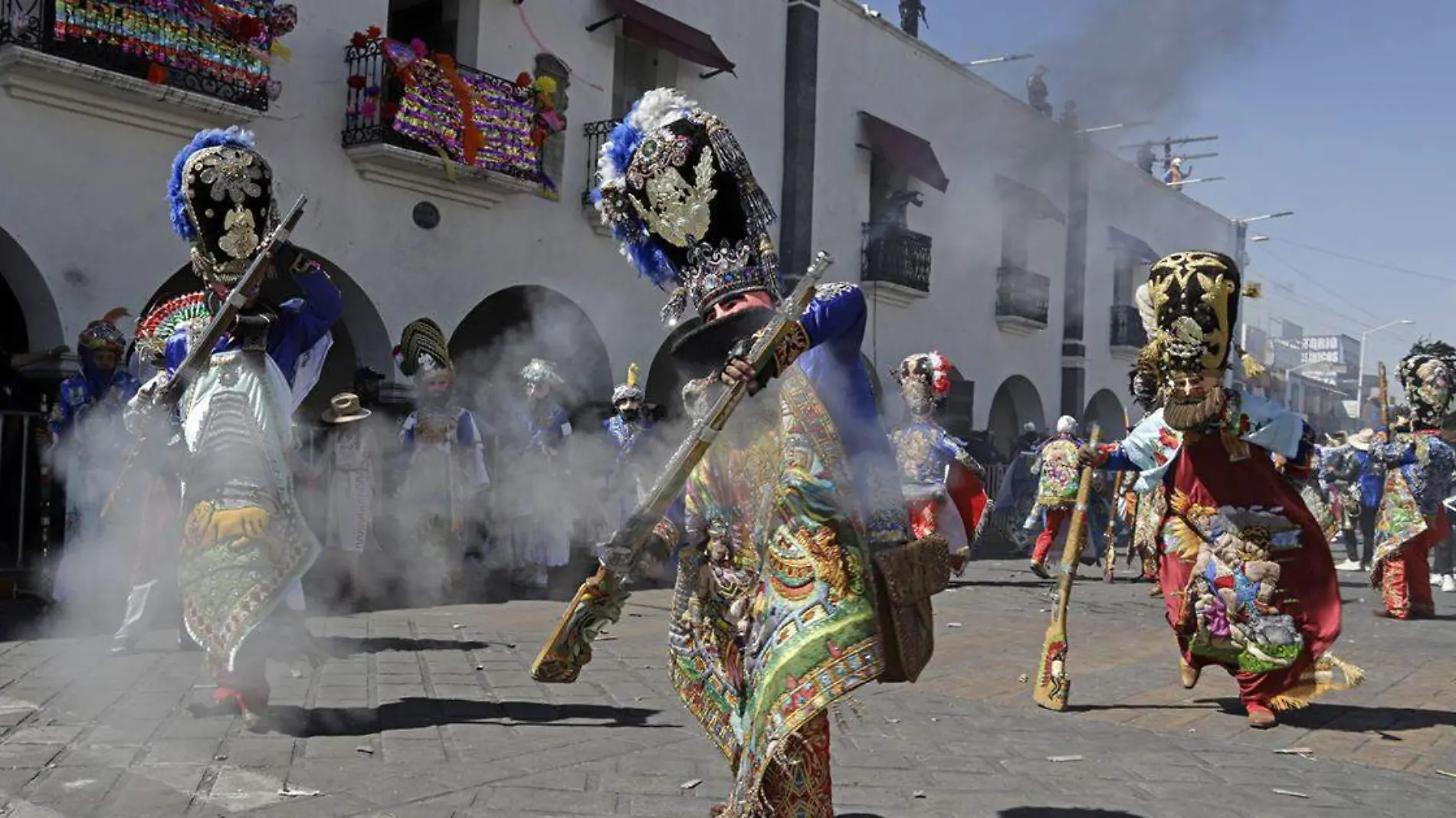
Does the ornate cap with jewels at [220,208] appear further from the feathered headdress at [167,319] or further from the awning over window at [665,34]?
the awning over window at [665,34]

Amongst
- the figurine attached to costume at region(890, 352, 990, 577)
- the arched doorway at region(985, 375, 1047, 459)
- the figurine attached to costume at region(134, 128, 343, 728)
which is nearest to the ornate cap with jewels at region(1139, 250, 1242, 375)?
the figurine attached to costume at region(890, 352, 990, 577)

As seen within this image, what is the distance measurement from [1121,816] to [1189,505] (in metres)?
2.20

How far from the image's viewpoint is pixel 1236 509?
5.45 metres

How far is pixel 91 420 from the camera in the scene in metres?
7.74

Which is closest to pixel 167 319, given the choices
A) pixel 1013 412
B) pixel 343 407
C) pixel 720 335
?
pixel 343 407

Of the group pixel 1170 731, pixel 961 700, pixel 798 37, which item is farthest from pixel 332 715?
pixel 798 37

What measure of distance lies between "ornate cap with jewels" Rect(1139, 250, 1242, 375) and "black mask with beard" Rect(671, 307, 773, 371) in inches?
116

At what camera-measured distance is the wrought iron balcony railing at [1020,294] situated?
69.7ft

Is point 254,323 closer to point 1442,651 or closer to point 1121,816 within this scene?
point 1121,816

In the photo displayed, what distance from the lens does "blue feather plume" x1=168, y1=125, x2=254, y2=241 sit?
486 cm

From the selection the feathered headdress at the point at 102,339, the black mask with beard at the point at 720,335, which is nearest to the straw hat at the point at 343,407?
the feathered headdress at the point at 102,339

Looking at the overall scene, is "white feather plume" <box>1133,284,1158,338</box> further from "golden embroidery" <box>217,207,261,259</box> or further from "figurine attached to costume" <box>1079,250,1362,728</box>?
"golden embroidery" <box>217,207,261,259</box>

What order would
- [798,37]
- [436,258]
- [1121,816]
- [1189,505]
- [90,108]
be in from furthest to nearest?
[798,37] < [436,258] < [90,108] < [1189,505] < [1121,816]

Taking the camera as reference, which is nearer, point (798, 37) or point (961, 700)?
point (961, 700)
